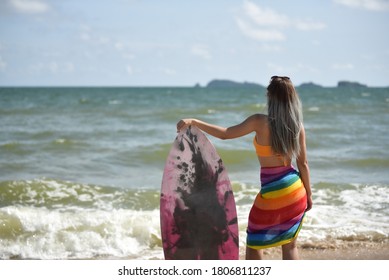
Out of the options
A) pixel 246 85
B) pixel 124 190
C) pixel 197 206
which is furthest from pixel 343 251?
pixel 246 85

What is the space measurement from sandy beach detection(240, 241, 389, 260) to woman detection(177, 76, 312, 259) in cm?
168

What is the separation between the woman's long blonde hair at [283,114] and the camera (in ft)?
9.70

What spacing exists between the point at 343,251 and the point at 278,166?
220 cm

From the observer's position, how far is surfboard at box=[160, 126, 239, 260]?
3709mm

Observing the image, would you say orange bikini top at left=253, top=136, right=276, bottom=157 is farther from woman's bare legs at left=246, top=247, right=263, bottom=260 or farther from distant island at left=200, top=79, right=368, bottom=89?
distant island at left=200, top=79, right=368, bottom=89

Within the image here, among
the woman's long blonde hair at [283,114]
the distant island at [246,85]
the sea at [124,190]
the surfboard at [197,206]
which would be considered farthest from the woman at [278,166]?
the distant island at [246,85]

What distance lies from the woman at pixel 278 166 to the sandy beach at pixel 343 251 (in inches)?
66.2

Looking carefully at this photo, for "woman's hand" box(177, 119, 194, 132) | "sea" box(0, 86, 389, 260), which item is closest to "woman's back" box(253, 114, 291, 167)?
"woman's hand" box(177, 119, 194, 132)

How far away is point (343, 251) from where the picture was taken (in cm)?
490

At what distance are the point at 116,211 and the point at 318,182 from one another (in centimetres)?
312

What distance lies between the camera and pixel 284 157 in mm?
3041

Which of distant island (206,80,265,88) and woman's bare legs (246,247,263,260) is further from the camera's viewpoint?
distant island (206,80,265,88)

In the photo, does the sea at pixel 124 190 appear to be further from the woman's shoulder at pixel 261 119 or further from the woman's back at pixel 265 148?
the woman's shoulder at pixel 261 119

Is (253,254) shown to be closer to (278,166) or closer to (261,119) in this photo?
(278,166)
